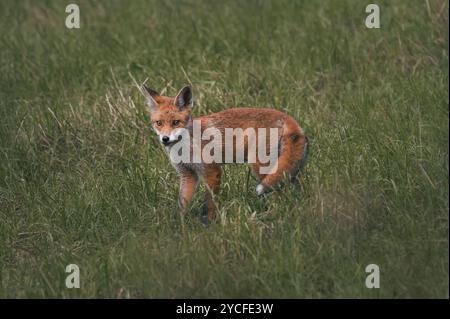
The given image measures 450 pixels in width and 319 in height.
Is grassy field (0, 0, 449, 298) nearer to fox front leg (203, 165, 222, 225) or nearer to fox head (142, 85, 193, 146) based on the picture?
fox front leg (203, 165, 222, 225)

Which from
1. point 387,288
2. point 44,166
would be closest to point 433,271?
point 387,288

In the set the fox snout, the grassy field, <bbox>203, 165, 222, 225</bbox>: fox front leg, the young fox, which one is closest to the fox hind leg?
the young fox

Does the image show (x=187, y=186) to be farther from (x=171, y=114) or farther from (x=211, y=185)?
(x=171, y=114)

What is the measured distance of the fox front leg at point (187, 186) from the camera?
7.61 m

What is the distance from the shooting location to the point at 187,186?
7637 millimetres

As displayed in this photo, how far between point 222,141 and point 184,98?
0.52 meters

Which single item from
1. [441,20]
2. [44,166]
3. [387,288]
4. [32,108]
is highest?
[441,20]

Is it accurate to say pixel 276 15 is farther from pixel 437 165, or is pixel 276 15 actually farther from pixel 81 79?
pixel 437 165

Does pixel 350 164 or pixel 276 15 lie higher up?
pixel 276 15

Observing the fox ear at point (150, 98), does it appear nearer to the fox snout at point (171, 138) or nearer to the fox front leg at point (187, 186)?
the fox snout at point (171, 138)

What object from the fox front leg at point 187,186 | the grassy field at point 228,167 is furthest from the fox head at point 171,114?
the grassy field at point 228,167

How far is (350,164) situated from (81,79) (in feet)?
14.5

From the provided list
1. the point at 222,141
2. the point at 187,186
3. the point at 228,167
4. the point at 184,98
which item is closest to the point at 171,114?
the point at 184,98

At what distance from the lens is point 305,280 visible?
6391 mm
